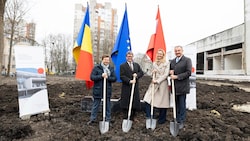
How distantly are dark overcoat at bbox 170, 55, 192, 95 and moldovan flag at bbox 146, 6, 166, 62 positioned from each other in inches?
45.6

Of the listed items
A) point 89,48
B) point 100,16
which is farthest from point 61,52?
point 89,48

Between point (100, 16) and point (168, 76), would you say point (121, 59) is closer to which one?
point (168, 76)

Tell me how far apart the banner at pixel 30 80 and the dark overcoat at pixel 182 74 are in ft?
10.6

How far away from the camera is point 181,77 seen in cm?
423

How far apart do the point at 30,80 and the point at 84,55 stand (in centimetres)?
145

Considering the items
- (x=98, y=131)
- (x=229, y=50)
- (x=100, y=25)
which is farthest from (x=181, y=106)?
(x=100, y=25)

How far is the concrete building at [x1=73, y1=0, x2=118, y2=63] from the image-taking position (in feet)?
136

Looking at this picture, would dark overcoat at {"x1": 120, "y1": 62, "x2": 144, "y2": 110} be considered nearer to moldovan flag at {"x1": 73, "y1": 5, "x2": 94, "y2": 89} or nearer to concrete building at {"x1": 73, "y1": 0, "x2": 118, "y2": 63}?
moldovan flag at {"x1": 73, "y1": 5, "x2": 94, "y2": 89}

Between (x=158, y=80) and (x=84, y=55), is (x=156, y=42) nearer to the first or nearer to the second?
(x=158, y=80)

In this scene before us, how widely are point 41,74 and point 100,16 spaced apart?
41049 millimetres

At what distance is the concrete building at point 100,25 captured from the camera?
4144cm

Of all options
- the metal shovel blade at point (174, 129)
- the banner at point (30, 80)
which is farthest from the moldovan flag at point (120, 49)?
the metal shovel blade at point (174, 129)

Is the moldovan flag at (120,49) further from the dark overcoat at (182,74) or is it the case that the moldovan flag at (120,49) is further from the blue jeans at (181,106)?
the blue jeans at (181,106)

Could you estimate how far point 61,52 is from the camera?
48594 mm
